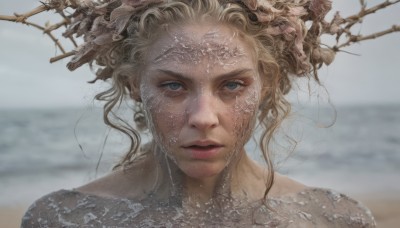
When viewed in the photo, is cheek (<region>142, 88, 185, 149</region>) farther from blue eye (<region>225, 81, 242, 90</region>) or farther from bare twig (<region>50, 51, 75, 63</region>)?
bare twig (<region>50, 51, 75, 63</region>)

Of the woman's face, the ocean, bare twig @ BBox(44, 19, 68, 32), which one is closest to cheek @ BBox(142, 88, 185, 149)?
the woman's face

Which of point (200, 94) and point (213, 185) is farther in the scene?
point (213, 185)

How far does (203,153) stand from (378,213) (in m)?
5.11

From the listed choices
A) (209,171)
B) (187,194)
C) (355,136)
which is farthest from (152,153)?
(355,136)

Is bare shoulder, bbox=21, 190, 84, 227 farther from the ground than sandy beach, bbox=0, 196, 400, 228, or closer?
farther from the ground

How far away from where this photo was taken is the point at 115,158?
311 centimetres

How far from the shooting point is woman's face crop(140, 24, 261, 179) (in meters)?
2.31

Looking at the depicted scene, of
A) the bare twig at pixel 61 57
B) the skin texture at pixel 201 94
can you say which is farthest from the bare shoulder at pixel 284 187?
the bare twig at pixel 61 57

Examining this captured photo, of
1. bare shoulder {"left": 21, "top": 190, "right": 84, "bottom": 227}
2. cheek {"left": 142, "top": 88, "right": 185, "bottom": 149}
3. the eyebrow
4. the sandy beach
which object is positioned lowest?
the sandy beach

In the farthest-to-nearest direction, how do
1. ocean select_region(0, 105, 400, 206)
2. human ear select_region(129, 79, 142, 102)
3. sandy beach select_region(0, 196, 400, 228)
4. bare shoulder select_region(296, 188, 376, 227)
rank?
1. sandy beach select_region(0, 196, 400, 228)
2. ocean select_region(0, 105, 400, 206)
3. bare shoulder select_region(296, 188, 376, 227)
4. human ear select_region(129, 79, 142, 102)

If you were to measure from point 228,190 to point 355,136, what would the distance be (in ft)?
40.4

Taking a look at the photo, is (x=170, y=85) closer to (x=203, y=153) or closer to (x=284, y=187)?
(x=203, y=153)

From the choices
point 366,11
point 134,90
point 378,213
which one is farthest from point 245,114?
point 378,213

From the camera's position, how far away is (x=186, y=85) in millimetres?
2350
